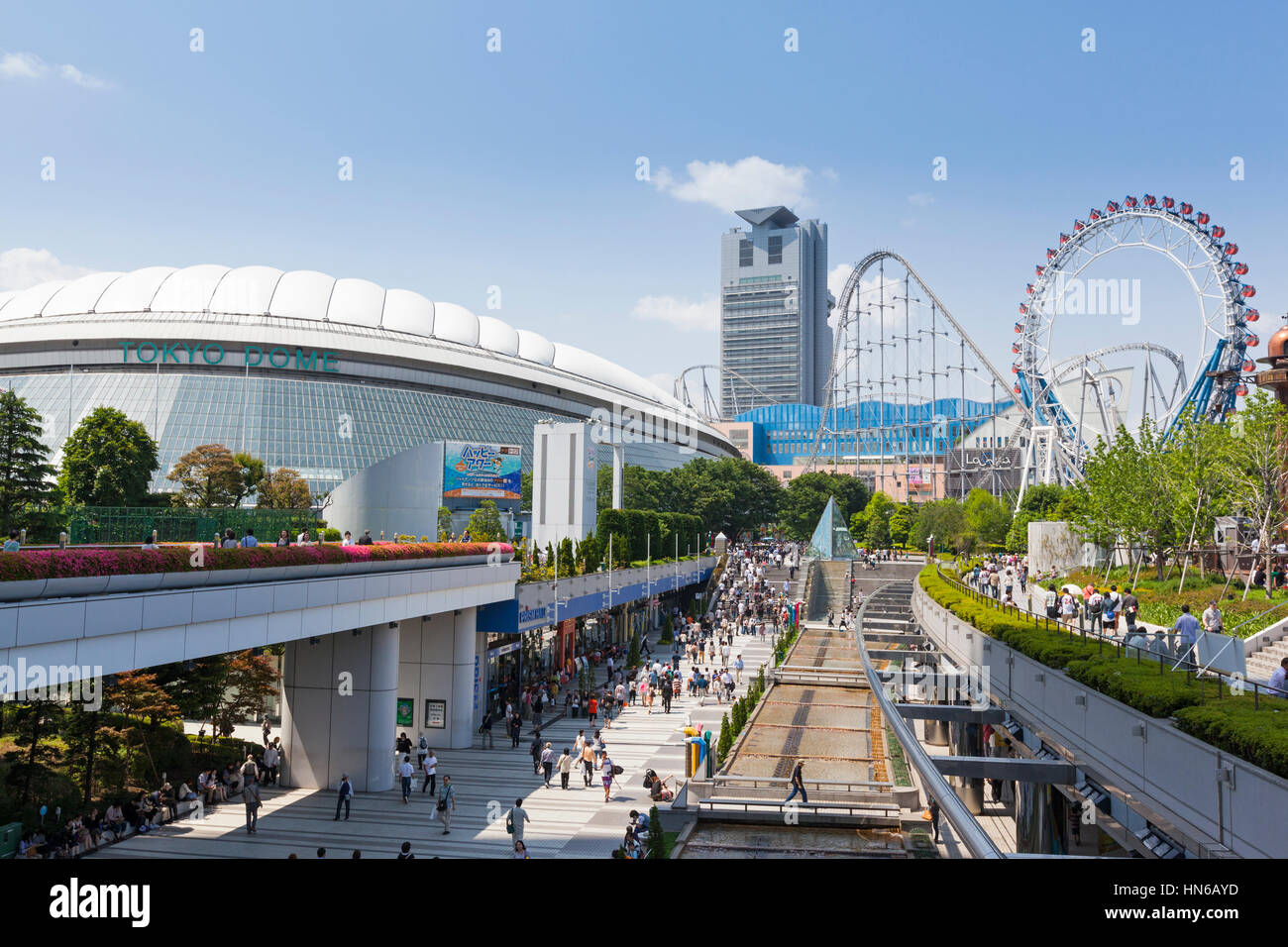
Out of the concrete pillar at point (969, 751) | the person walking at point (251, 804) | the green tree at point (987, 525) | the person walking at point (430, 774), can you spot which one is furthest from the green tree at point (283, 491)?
the green tree at point (987, 525)

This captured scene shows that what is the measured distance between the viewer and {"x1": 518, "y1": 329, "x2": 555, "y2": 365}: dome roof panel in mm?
90062

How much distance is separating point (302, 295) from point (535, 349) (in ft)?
73.0

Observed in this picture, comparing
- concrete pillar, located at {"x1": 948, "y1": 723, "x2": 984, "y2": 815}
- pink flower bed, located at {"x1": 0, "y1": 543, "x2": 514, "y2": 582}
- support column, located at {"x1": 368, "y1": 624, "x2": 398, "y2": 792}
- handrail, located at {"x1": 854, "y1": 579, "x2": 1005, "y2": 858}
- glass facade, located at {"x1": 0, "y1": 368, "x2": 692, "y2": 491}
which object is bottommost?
Answer: concrete pillar, located at {"x1": 948, "y1": 723, "x2": 984, "y2": 815}

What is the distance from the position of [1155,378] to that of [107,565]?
99.2 m

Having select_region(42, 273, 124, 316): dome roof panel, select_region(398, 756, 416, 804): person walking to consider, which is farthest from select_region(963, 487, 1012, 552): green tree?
select_region(42, 273, 124, 316): dome roof panel

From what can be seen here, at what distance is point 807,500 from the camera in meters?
98.8

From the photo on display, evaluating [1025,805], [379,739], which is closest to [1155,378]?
[1025,805]

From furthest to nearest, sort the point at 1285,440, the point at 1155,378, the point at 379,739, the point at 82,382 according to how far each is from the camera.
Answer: the point at 1155,378 < the point at 82,382 < the point at 1285,440 < the point at 379,739

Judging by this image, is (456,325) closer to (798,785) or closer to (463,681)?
(463,681)

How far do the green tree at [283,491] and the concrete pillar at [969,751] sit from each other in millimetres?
40774

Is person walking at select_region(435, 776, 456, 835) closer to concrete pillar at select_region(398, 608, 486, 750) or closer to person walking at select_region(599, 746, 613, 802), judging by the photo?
person walking at select_region(599, 746, 613, 802)

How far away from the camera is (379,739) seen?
22.9 metres

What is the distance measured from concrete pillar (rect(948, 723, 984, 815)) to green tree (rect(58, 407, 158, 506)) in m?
37.1
